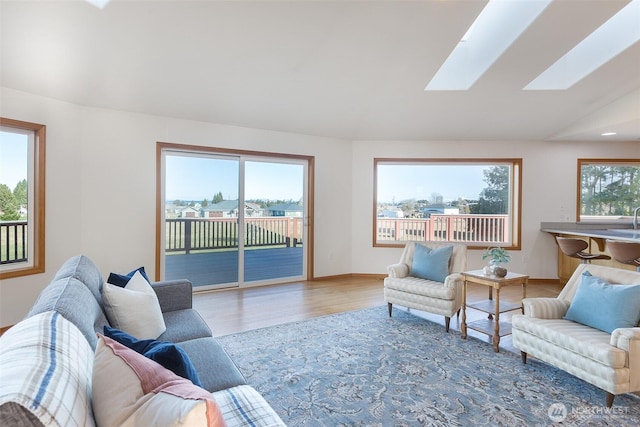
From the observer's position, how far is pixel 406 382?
2.42 metres

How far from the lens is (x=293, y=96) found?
439cm

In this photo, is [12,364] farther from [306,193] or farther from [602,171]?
[602,171]

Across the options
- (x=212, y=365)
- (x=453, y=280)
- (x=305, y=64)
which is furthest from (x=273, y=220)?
Result: (x=212, y=365)

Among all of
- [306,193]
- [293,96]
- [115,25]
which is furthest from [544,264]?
[115,25]

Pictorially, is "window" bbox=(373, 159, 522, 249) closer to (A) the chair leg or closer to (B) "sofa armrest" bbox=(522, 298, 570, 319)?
(B) "sofa armrest" bbox=(522, 298, 570, 319)

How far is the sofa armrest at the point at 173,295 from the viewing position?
8.59 ft

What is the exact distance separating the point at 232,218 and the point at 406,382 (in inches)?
135

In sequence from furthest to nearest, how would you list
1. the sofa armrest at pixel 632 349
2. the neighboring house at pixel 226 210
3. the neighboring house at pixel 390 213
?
the neighboring house at pixel 390 213 < the neighboring house at pixel 226 210 < the sofa armrest at pixel 632 349

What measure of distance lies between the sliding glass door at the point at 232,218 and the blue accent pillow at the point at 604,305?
3798 mm

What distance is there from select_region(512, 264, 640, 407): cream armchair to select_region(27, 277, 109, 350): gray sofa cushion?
2.80 m

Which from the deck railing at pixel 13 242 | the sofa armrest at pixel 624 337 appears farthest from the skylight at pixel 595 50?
the deck railing at pixel 13 242

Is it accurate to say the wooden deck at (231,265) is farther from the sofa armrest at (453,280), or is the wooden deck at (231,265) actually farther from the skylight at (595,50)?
the skylight at (595,50)

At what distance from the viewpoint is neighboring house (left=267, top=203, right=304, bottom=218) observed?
5.38 meters

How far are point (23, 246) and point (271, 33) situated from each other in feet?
11.4
